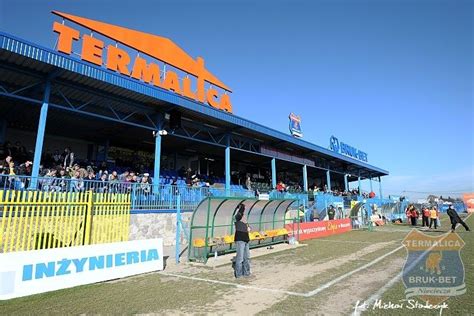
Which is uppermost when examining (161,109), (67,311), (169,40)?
(169,40)

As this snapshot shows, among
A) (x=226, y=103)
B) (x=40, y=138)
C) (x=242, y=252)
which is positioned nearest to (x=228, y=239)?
(x=242, y=252)

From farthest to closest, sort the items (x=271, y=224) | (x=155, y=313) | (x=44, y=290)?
(x=271, y=224), (x=44, y=290), (x=155, y=313)

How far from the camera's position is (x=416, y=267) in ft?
27.8

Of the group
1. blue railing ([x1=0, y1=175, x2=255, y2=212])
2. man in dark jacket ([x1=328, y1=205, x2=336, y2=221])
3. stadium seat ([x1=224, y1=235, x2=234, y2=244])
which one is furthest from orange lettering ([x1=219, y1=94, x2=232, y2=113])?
stadium seat ([x1=224, y1=235, x2=234, y2=244])

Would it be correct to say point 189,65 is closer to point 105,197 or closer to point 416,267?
point 105,197

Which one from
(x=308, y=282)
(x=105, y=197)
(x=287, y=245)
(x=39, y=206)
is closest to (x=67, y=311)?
(x=39, y=206)

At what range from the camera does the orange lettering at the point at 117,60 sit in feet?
50.2

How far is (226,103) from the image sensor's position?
71.0 feet

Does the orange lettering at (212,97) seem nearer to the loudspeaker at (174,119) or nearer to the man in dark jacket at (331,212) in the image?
the loudspeaker at (174,119)

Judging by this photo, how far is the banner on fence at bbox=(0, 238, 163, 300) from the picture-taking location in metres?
5.97

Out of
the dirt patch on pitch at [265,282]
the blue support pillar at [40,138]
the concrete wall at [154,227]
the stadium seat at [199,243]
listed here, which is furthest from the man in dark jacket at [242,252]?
the blue support pillar at [40,138]

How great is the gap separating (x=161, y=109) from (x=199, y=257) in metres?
9.20

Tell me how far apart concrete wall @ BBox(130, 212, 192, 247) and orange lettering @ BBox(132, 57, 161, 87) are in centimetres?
774

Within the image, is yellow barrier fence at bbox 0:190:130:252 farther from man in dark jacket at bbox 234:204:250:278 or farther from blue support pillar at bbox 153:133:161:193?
blue support pillar at bbox 153:133:161:193
